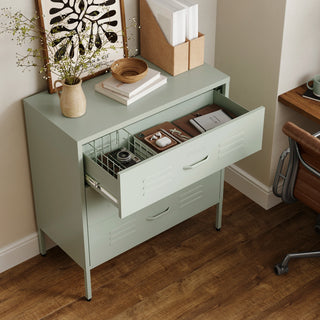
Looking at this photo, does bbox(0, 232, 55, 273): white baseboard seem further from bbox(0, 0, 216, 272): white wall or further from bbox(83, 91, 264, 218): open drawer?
bbox(83, 91, 264, 218): open drawer

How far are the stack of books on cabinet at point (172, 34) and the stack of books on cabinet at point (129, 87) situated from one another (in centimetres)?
11

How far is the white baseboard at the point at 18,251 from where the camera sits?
2.78 meters

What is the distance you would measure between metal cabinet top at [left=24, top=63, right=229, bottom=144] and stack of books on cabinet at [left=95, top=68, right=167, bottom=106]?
20 mm

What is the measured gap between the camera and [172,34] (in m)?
2.47

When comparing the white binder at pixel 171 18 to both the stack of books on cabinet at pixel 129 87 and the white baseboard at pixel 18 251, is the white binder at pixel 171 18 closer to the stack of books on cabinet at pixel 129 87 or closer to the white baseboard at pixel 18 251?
the stack of books on cabinet at pixel 129 87

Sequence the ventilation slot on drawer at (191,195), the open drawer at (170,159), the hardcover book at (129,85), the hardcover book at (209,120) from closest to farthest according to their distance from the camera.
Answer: the open drawer at (170,159)
the hardcover book at (129,85)
the hardcover book at (209,120)
the ventilation slot on drawer at (191,195)

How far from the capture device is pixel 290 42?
2.74 meters

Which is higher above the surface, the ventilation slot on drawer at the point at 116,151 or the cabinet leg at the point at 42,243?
the ventilation slot on drawer at the point at 116,151

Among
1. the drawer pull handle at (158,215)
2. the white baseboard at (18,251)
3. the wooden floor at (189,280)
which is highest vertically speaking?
the drawer pull handle at (158,215)

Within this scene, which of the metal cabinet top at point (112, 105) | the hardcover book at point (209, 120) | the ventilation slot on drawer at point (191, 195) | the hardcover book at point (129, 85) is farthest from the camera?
the ventilation slot on drawer at point (191, 195)

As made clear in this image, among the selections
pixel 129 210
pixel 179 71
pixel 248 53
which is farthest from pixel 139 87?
pixel 248 53

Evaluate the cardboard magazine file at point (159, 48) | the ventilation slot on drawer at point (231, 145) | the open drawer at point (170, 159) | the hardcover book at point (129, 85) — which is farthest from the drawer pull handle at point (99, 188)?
the cardboard magazine file at point (159, 48)

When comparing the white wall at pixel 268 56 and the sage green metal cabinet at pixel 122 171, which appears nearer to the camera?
the sage green metal cabinet at pixel 122 171

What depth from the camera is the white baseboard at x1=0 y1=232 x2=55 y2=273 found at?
278cm
